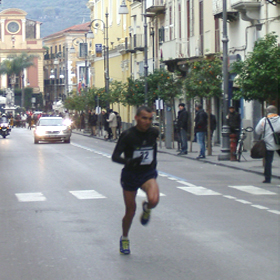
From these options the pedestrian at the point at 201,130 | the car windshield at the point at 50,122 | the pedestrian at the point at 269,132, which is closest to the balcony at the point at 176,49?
the car windshield at the point at 50,122

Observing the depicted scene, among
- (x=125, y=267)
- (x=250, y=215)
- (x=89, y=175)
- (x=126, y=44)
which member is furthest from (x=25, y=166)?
(x=126, y=44)

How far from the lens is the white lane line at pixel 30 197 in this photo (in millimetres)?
13359

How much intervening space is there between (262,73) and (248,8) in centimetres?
842

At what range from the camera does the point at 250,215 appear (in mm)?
11008

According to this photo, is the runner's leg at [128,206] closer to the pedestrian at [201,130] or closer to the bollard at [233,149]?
the bollard at [233,149]

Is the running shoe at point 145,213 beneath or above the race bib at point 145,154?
beneath

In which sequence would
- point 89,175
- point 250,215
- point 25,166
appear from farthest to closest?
1. point 25,166
2. point 89,175
3. point 250,215

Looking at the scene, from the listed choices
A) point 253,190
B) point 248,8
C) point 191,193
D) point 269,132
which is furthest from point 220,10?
point 191,193

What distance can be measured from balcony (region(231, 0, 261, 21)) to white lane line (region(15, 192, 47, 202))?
54.5ft

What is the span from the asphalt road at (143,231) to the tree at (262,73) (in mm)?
4364

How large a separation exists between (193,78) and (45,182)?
11.2 meters

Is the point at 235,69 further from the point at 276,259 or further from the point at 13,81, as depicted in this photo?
the point at 13,81

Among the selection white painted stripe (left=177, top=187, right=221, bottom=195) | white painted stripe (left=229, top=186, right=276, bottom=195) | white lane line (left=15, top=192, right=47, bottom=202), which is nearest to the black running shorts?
white lane line (left=15, top=192, right=47, bottom=202)

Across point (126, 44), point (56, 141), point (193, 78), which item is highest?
point (126, 44)
